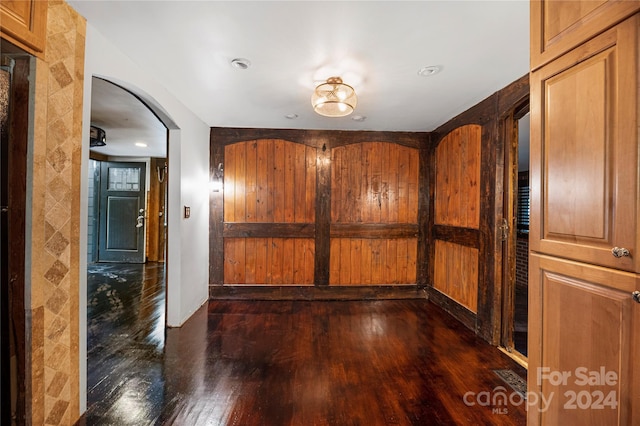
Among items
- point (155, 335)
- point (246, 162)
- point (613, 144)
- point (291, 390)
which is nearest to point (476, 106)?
point (613, 144)

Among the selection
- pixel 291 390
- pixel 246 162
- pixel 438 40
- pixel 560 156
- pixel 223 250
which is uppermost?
pixel 438 40

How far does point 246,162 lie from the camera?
12.6 feet

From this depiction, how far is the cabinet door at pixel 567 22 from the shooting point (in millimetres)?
899

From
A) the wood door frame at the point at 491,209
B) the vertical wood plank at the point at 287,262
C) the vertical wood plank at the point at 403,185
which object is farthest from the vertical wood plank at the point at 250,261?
the wood door frame at the point at 491,209

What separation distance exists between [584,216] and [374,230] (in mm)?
2962

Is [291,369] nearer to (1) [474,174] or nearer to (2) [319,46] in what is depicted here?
(2) [319,46]

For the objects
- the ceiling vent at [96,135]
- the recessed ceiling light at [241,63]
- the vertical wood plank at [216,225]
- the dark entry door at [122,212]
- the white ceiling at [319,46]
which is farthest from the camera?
the dark entry door at [122,212]

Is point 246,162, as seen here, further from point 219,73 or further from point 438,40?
point 438,40

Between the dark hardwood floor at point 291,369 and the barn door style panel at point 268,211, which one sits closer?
the dark hardwood floor at point 291,369

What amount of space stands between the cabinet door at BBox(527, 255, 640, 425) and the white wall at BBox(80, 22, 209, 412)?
94.2 inches

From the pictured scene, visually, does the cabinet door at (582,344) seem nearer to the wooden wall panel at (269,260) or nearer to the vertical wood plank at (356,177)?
the vertical wood plank at (356,177)

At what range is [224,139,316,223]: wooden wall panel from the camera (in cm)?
385

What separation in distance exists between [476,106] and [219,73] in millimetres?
2548

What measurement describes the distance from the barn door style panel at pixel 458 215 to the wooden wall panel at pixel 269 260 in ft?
5.73
